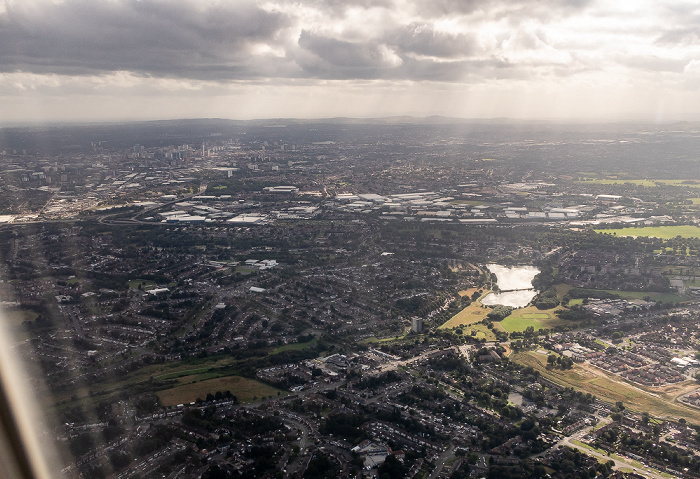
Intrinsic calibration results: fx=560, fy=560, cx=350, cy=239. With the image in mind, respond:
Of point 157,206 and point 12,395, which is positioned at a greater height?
point 12,395

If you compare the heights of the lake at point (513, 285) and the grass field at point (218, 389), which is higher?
the grass field at point (218, 389)

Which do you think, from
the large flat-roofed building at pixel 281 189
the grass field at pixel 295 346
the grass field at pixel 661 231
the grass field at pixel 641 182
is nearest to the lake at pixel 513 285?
the grass field at pixel 295 346

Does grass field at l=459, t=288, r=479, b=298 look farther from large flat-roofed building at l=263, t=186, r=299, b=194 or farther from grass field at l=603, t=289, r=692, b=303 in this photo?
large flat-roofed building at l=263, t=186, r=299, b=194

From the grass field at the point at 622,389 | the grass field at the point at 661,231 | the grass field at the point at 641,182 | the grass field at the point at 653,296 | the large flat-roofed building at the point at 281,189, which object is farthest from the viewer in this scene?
the grass field at the point at 641,182

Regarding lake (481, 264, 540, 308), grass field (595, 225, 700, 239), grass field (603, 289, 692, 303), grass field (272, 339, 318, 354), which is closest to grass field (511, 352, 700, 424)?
lake (481, 264, 540, 308)

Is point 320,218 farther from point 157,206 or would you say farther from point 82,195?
point 82,195

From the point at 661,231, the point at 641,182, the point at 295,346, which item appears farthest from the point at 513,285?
the point at 641,182

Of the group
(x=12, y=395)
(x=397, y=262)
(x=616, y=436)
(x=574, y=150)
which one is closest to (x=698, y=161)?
(x=574, y=150)

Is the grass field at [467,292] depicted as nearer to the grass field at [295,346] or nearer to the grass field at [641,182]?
the grass field at [295,346]
